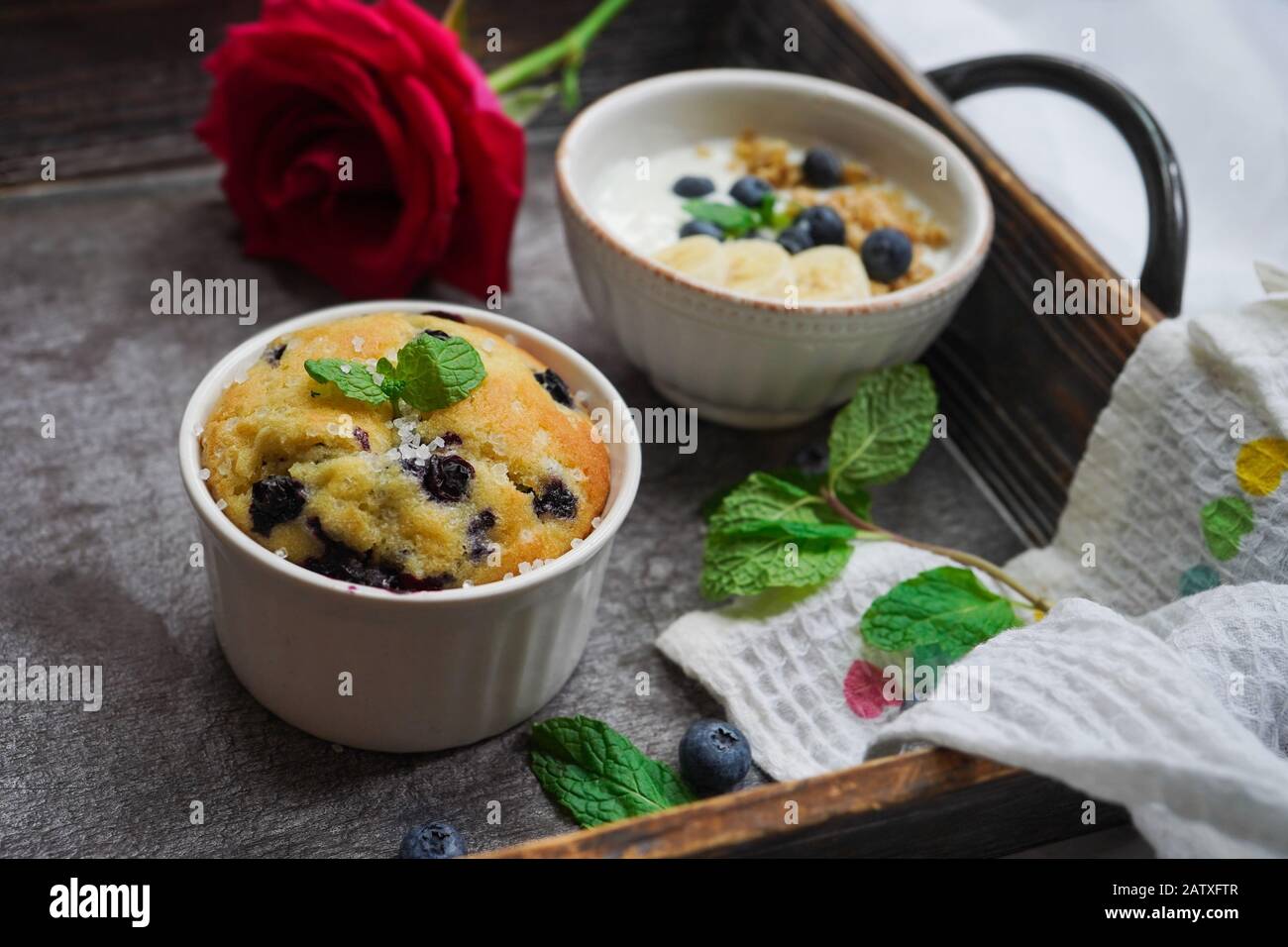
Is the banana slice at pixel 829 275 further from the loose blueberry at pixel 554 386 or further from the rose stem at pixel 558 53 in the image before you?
the rose stem at pixel 558 53

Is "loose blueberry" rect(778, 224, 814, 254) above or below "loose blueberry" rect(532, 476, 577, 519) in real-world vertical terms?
above

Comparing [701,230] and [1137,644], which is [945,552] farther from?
[701,230]

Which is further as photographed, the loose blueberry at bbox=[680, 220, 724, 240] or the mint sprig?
the loose blueberry at bbox=[680, 220, 724, 240]

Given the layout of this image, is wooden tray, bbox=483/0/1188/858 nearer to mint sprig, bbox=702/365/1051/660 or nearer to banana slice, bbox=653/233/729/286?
mint sprig, bbox=702/365/1051/660

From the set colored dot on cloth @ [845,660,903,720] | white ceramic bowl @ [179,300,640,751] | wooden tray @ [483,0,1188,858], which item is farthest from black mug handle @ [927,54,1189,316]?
white ceramic bowl @ [179,300,640,751]

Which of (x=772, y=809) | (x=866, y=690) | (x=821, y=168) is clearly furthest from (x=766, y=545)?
(x=821, y=168)

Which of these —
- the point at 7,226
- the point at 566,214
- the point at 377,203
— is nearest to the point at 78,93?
the point at 7,226
